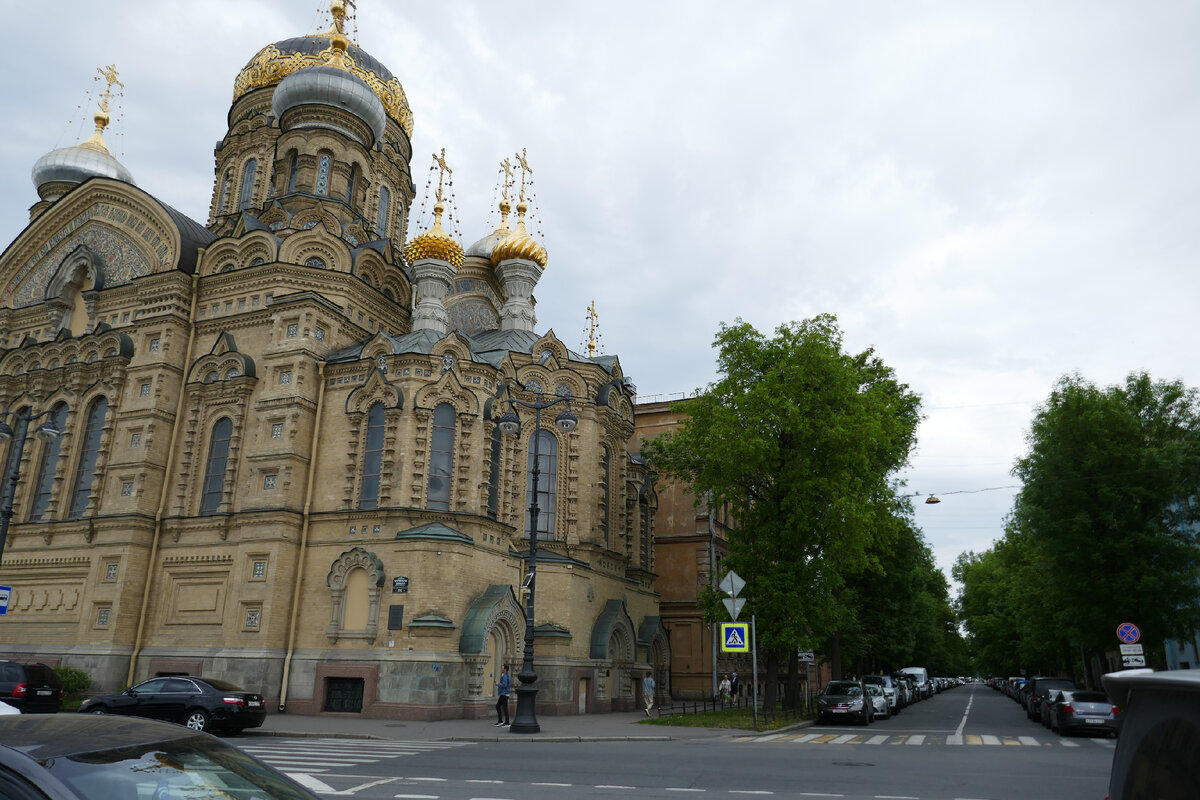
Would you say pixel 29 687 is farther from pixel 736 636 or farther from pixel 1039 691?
pixel 1039 691

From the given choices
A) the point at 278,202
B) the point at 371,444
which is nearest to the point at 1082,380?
the point at 371,444

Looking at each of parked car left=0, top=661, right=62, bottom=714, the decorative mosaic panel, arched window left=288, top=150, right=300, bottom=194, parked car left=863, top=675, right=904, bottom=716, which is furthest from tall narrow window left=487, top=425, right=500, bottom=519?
parked car left=863, top=675, right=904, bottom=716

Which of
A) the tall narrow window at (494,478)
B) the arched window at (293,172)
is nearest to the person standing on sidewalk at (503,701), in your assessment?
the tall narrow window at (494,478)

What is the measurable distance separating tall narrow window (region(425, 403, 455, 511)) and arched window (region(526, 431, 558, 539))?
4.02m

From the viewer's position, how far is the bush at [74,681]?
25391mm

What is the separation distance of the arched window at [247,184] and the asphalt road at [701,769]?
25803mm

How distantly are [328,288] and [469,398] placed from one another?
6.99 m

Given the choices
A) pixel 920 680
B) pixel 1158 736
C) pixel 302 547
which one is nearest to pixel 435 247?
pixel 302 547

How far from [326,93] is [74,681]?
Result: 2331 cm

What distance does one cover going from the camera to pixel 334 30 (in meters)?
37.5

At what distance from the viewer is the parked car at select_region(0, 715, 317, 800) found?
3.06 metres

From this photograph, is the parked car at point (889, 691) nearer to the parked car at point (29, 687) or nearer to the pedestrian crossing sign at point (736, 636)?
the pedestrian crossing sign at point (736, 636)

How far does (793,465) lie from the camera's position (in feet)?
85.5

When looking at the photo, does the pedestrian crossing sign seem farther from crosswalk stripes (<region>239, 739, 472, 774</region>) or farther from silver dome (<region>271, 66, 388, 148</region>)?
silver dome (<region>271, 66, 388, 148</region>)
